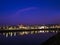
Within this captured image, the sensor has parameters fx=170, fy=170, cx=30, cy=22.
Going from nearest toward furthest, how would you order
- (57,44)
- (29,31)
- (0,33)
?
(57,44) < (0,33) < (29,31)

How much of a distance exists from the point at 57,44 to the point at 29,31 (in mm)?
82149

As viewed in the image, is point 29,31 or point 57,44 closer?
point 57,44

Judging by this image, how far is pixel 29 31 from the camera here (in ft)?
321

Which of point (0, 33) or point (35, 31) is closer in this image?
point (0, 33)

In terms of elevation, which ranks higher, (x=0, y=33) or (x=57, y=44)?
(x=57, y=44)

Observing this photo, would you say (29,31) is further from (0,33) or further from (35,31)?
(0,33)

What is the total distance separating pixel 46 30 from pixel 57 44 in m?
86.6

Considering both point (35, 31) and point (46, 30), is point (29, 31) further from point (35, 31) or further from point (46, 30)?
point (46, 30)

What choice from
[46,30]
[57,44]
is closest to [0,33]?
[46,30]

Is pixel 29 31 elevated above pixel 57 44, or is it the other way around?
pixel 57 44

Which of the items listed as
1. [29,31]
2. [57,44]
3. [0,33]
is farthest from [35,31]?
[57,44]

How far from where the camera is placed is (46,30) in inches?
4023

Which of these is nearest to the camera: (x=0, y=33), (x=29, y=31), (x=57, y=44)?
(x=57, y=44)

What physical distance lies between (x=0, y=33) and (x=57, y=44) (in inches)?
2828
